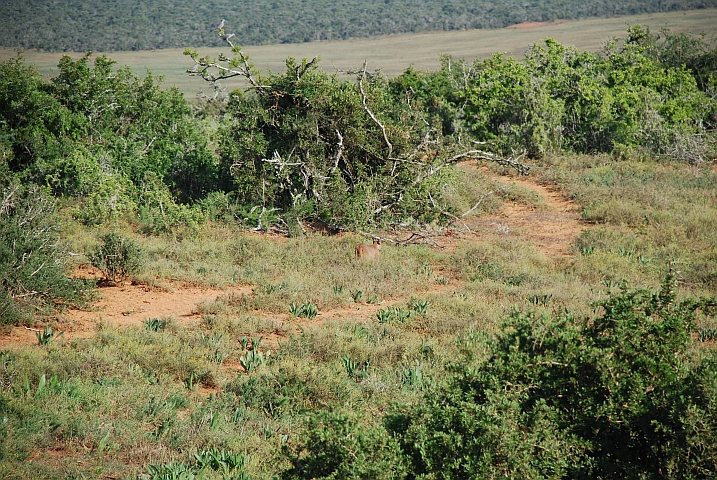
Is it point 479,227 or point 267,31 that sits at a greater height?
point 267,31

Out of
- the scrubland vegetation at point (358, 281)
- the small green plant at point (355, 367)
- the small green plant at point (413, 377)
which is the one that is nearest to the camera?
the scrubland vegetation at point (358, 281)

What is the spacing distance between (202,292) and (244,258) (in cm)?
125

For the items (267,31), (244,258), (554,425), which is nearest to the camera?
(554,425)

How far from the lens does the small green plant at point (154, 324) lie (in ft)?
23.0

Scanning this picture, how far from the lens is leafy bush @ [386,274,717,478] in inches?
149

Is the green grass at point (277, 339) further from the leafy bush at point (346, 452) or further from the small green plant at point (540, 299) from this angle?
the leafy bush at point (346, 452)

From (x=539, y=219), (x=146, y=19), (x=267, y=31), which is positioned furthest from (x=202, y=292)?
(x=146, y=19)

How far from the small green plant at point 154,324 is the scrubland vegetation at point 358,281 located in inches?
1.6

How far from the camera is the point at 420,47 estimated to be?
71.6 metres

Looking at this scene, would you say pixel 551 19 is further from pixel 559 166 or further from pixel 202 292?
pixel 202 292

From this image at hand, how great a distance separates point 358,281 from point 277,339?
78.2 inches

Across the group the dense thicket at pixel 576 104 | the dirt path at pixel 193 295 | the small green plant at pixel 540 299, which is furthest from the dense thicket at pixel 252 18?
the small green plant at pixel 540 299

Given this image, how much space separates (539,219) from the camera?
12.7 metres

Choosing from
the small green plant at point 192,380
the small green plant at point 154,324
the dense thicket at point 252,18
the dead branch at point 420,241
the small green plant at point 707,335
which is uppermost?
the dense thicket at point 252,18
